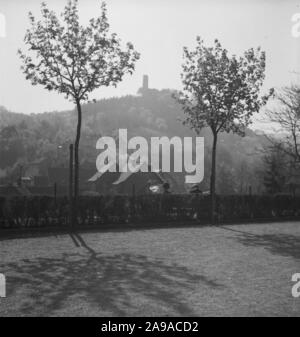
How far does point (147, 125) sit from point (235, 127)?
102 metres

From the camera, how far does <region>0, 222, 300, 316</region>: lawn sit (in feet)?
21.9

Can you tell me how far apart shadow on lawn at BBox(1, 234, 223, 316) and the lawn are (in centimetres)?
1

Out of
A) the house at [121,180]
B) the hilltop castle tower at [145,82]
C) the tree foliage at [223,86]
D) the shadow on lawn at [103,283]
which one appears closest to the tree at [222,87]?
the tree foliage at [223,86]

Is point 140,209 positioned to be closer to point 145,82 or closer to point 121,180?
point 121,180

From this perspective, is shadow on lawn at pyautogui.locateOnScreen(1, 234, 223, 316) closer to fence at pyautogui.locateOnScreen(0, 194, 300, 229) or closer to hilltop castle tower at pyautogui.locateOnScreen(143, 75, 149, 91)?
fence at pyautogui.locateOnScreen(0, 194, 300, 229)

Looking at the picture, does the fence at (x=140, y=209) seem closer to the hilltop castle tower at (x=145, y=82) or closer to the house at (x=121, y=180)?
the house at (x=121, y=180)

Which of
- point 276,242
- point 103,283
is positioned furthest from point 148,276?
point 276,242

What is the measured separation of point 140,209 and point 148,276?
1176cm

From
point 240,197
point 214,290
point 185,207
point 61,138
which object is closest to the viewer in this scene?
point 214,290

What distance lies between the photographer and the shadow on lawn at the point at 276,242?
12.8 m

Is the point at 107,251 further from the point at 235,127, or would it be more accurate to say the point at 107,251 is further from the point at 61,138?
the point at 61,138

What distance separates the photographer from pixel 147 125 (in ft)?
408

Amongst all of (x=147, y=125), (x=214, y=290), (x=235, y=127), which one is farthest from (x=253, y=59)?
(x=147, y=125)

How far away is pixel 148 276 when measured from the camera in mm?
9000
